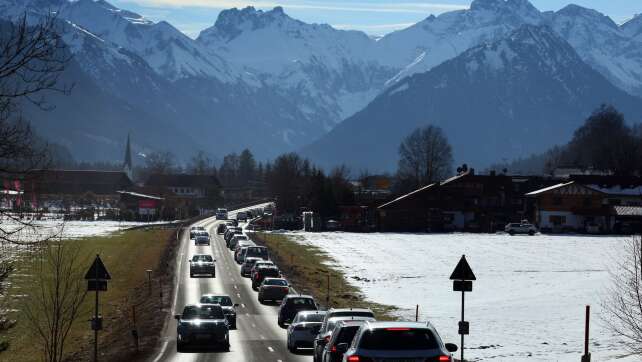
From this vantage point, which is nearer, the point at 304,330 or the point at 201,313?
the point at 304,330

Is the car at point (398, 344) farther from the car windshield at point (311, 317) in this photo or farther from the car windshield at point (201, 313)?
the car windshield at point (201, 313)

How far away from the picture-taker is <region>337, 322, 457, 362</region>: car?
57.4ft

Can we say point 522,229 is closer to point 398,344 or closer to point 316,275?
point 316,275

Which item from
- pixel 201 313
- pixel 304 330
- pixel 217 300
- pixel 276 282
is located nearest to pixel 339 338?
pixel 304 330

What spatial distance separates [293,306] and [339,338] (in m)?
19.2

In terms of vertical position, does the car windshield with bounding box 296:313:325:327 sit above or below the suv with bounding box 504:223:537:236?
below

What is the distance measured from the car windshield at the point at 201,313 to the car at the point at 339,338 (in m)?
13.2

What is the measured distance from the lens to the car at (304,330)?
34219 mm

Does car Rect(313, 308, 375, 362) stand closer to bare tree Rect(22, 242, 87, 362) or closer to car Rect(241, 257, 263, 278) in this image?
bare tree Rect(22, 242, 87, 362)

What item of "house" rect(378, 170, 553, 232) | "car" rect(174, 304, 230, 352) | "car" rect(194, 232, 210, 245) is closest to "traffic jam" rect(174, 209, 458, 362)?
"car" rect(174, 304, 230, 352)

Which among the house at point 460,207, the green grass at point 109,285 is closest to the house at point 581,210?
the house at point 460,207

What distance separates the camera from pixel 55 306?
25922 mm

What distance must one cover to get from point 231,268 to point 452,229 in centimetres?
7014

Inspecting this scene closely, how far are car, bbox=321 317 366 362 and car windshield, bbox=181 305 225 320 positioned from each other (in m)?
13.2
